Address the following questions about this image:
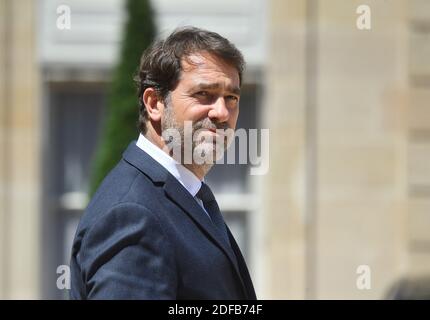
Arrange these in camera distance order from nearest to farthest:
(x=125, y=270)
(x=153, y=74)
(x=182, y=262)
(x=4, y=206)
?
(x=125, y=270), (x=182, y=262), (x=153, y=74), (x=4, y=206)

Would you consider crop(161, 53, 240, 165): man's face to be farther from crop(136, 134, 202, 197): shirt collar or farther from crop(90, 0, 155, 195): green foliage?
crop(90, 0, 155, 195): green foliage

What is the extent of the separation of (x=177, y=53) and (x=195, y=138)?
0.71 ft

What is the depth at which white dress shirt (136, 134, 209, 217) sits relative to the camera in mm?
2123

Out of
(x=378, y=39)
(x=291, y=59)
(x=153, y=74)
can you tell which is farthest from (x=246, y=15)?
(x=153, y=74)

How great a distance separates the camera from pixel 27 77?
7340 mm

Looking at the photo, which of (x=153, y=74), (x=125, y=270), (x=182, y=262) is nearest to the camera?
(x=125, y=270)

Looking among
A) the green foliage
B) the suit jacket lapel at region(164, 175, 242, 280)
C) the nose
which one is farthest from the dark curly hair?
the green foliage

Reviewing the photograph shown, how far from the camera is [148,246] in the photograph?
1.87 meters

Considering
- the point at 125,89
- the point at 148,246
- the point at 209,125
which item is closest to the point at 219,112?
the point at 209,125

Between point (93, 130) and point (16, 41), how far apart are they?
0.99 metres

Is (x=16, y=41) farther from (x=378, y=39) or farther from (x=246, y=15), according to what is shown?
(x=378, y=39)

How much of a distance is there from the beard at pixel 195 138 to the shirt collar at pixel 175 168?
0.02m

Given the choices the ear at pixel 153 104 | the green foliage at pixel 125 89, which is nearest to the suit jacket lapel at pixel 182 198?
the ear at pixel 153 104

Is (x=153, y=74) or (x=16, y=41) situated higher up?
(x=16, y=41)
